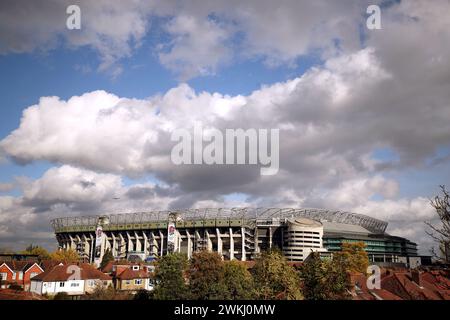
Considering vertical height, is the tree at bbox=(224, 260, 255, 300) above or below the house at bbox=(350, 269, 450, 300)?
above

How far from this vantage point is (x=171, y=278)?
4241cm

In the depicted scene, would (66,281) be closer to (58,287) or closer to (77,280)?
(58,287)

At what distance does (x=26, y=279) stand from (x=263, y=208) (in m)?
126

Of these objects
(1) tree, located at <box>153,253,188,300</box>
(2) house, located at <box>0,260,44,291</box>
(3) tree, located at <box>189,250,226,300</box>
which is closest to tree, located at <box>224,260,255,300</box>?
(3) tree, located at <box>189,250,226,300</box>

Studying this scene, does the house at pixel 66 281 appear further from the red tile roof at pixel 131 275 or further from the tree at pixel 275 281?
the tree at pixel 275 281

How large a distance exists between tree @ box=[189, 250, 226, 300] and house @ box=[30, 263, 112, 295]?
99.5ft

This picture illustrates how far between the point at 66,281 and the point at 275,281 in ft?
144

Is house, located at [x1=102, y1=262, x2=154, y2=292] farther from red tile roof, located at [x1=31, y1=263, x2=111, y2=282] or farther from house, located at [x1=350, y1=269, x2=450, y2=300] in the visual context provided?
house, located at [x1=350, y1=269, x2=450, y2=300]

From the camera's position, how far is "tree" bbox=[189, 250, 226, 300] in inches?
1478

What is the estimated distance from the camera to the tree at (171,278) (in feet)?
131

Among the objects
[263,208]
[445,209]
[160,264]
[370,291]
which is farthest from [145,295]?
[263,208]

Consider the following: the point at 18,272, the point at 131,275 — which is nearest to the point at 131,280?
the point at 131,275

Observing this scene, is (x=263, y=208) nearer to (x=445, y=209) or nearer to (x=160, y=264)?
(x=160, y=264)
